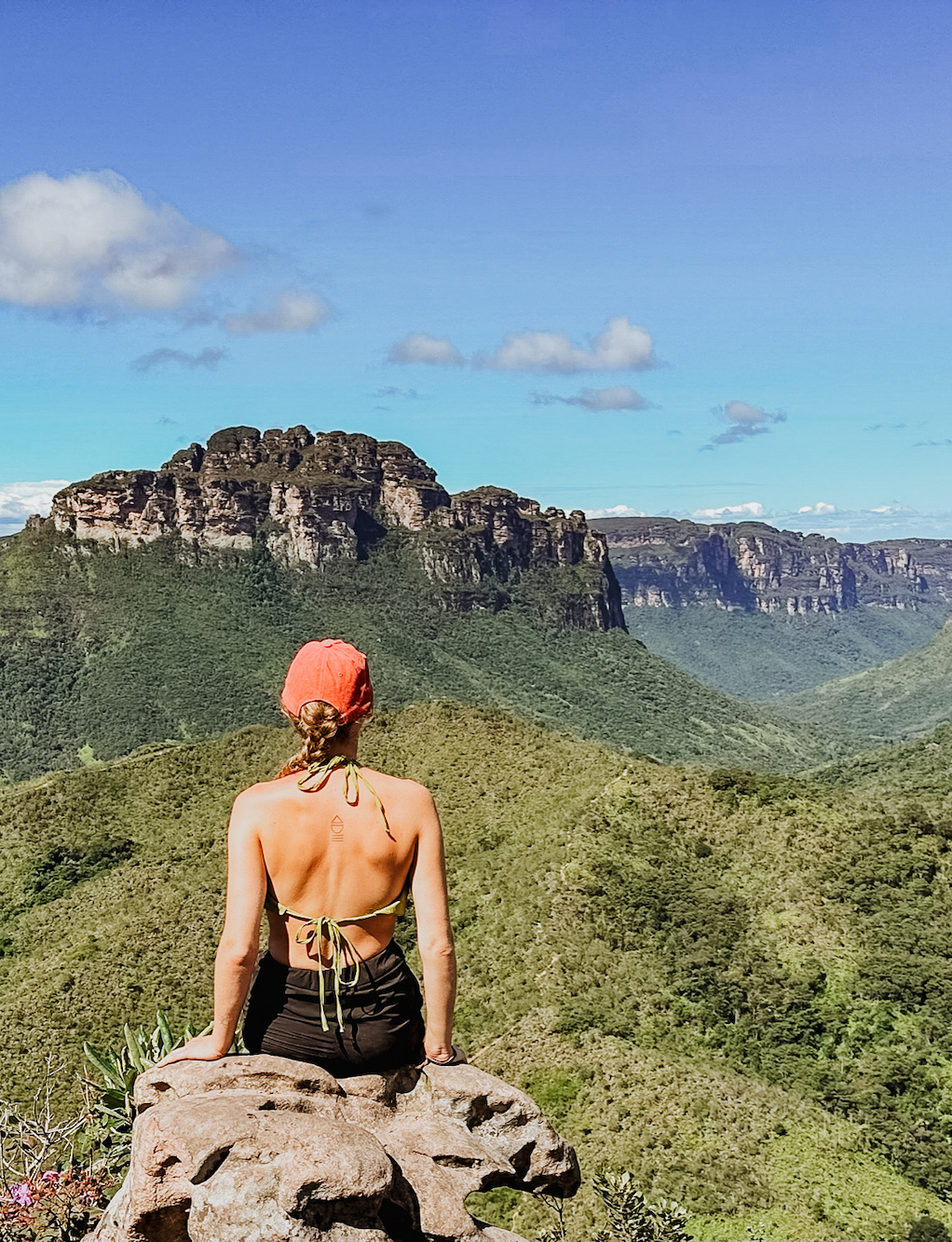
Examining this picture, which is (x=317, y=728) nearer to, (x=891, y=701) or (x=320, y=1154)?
(x=320, y=1154)

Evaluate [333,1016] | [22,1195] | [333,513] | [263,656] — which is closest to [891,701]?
[333,513]

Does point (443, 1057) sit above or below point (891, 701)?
above

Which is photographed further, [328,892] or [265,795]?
[328,892]

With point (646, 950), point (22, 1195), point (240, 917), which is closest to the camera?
point (240, 917)

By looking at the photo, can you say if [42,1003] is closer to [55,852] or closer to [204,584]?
[55,852]

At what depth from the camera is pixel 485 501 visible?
148 meters

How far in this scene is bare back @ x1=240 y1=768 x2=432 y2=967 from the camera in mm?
5004

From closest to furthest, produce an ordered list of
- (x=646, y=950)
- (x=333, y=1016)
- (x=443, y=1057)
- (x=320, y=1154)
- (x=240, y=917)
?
(x=320, y=1154), (x=240, y=917), (x=333, y=1016), (x=443, y=1057), (x=646, y=950)

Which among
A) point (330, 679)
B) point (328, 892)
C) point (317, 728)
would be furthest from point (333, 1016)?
point (330, 679)

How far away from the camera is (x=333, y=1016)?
521 centimetres

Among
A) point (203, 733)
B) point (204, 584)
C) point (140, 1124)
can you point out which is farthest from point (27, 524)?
point (140, 1124)

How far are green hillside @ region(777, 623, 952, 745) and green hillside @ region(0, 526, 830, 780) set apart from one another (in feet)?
68.4

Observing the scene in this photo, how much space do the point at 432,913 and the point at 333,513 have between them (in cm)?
13423

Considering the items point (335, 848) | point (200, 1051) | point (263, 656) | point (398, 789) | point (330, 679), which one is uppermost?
point (330, 679)
